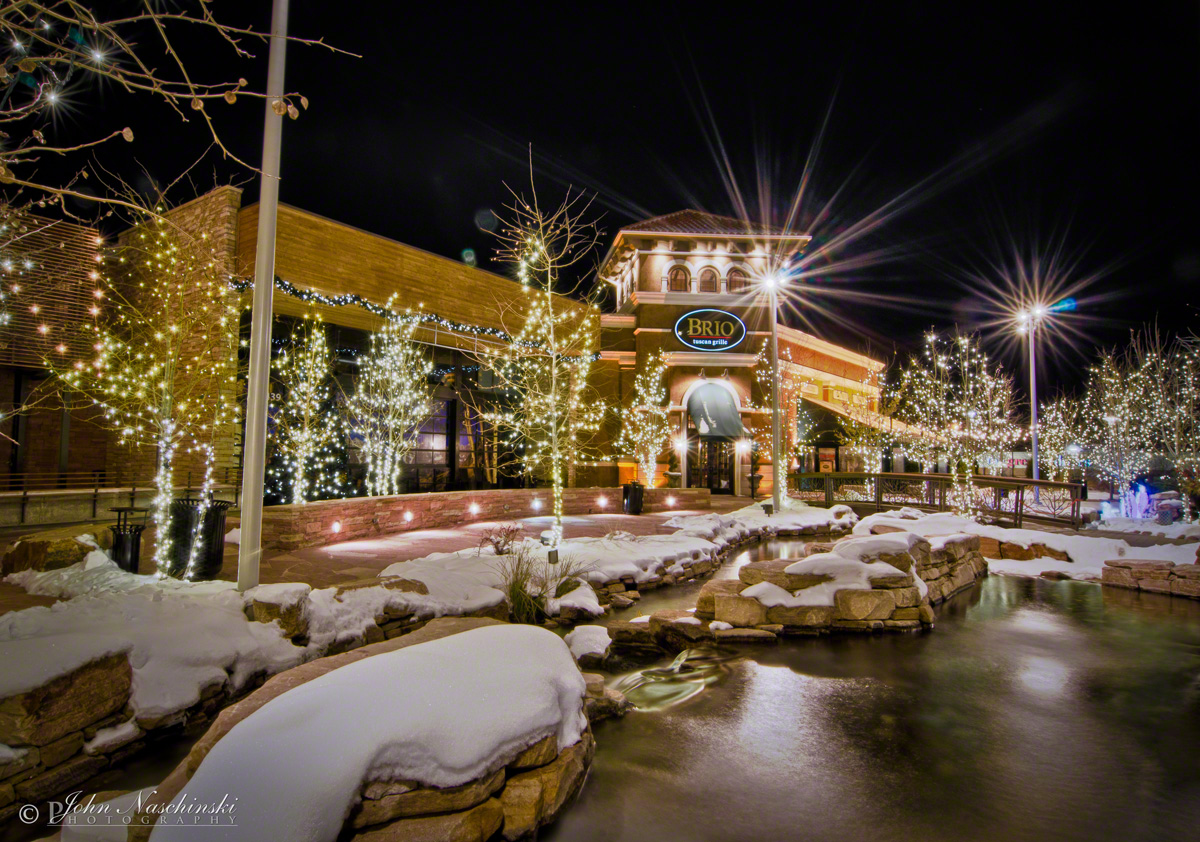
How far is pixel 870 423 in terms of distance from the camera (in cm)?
2400

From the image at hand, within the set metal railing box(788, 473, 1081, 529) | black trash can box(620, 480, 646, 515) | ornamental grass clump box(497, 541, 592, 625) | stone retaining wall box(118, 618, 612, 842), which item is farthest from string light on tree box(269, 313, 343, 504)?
metal railing box(788, 473, 1081, 529)

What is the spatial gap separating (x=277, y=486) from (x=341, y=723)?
1189 centimetres

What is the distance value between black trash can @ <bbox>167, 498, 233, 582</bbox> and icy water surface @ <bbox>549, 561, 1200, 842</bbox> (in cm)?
520

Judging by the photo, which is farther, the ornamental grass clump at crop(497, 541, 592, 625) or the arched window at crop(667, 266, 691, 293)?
the arched window at crop(667, 266, 691, 293)

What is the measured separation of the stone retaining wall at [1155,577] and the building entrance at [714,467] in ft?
46.0

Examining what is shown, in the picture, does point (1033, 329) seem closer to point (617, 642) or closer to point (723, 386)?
point (723, 386)

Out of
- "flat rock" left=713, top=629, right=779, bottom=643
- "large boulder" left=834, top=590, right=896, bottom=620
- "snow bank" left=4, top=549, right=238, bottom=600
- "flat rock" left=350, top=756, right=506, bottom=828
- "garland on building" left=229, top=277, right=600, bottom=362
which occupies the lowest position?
"flat rock" left=713, top=629, right=779, bottom=643

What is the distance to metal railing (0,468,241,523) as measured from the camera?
45.9 ft

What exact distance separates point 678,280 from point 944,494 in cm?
1253

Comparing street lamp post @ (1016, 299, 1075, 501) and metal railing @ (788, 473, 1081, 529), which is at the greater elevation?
street lamp post @ (1016, 299, 1075, 501)

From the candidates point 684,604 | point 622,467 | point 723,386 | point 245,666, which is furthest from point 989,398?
point 245,666

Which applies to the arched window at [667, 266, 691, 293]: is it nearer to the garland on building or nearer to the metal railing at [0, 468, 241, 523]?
the garland on building

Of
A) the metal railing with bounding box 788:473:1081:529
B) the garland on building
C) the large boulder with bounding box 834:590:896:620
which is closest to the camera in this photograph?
the large boulder with bounding box 834:590:896:620

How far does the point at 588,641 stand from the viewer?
21.8ft
